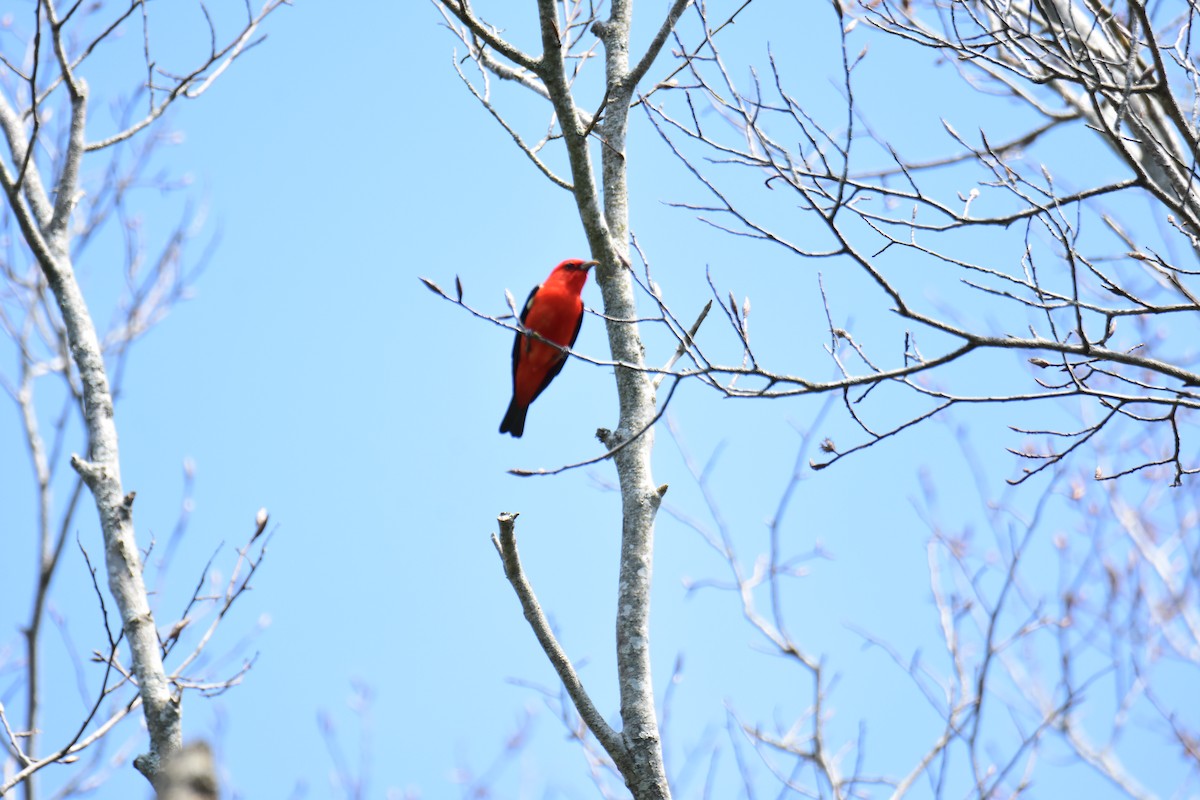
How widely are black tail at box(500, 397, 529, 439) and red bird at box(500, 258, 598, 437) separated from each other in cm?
11

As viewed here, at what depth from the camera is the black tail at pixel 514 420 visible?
26.4 ft

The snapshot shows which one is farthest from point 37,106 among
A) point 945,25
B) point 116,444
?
point 945,25

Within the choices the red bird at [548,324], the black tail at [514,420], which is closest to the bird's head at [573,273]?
the red bird at [548,324]

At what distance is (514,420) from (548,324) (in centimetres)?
106

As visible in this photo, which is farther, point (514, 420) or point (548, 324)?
point (514, 420)

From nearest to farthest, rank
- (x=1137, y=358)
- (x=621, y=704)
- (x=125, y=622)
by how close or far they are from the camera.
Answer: (x=1137, y=358) < (x=621, y=704) < (x=125, y=622)

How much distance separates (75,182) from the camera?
4.25m

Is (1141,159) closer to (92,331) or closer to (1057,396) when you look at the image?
(1057,396)

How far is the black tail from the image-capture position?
804 centimetres

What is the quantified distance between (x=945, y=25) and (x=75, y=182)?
3240 mm

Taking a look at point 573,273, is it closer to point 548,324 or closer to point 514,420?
point 548,324

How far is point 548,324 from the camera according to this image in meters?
7.31

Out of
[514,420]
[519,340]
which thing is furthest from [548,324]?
[514,420]

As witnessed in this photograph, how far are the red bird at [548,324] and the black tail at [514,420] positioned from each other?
0.11 m
